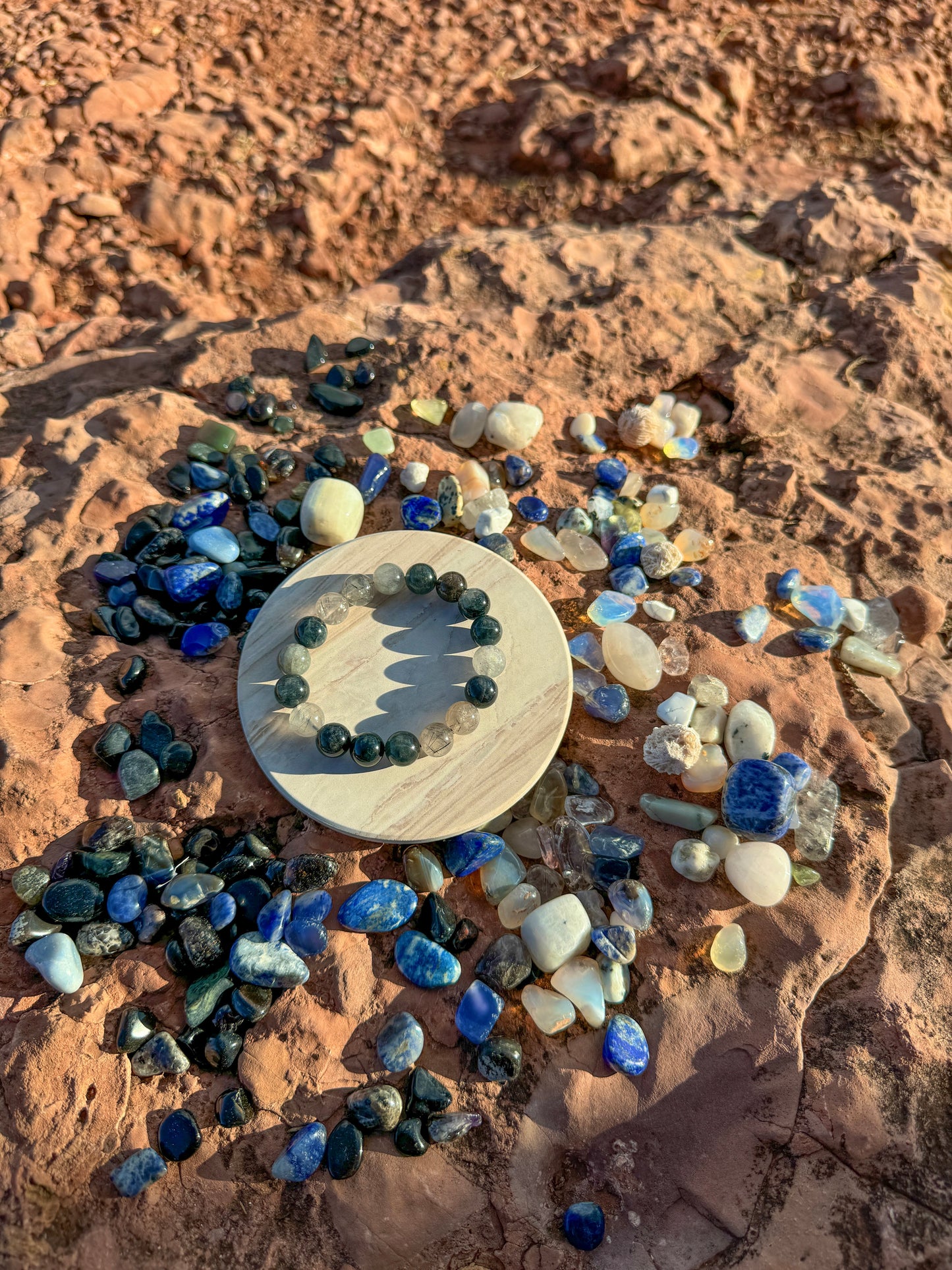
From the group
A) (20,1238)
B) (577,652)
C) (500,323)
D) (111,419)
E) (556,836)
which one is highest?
(500,323)

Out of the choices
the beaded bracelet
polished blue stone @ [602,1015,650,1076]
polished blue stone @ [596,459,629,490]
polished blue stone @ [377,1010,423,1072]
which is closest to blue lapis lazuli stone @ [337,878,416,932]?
polished blue stone @ [377,1010,423,1072]

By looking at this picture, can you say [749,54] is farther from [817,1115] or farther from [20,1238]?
[20,1238]

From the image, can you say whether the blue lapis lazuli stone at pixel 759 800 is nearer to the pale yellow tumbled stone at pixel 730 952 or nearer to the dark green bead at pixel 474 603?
the pale yellow tumbled stone at pixel 730 952

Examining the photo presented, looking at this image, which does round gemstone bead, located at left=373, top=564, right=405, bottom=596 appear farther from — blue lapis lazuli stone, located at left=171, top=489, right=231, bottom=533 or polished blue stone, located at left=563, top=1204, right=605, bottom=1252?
polished blue stone, located at left=563, top=1204, right=605, bottom=1252

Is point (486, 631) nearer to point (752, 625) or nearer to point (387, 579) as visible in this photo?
point (387, 579)

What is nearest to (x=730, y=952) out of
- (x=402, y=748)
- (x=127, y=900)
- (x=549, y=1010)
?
(x=549, y=1010)

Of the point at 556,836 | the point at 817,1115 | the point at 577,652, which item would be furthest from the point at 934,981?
the point at 577,652

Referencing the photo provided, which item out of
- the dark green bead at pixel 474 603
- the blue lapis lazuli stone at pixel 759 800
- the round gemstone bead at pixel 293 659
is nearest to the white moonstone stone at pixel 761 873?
the blue lapis lazuli stone at pixel 759 800
